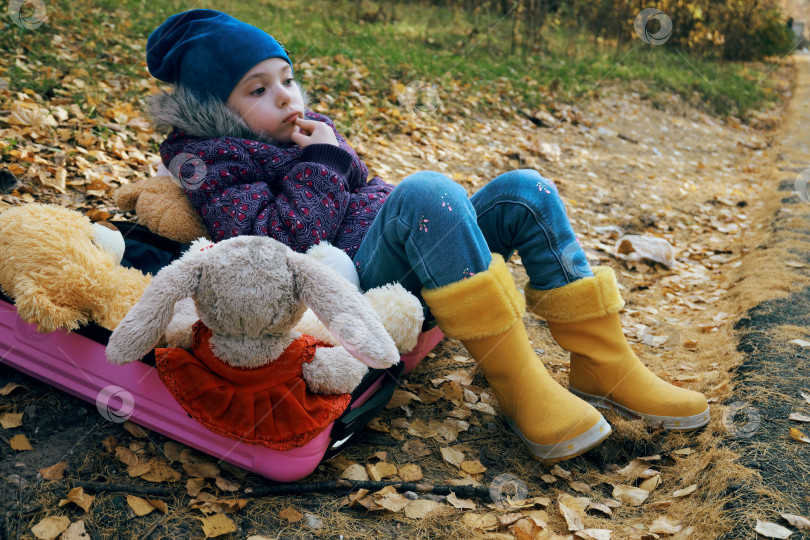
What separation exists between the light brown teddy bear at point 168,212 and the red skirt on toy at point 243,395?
0.69 metres

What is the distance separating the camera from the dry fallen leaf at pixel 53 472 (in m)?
1.56

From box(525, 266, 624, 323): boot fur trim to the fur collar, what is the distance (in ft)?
3.98

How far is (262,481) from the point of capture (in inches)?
Result: 66.1

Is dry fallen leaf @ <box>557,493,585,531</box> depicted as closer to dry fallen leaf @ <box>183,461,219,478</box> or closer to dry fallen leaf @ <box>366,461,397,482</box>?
dry fallen leaf @ <box>366,461,397,482</box>

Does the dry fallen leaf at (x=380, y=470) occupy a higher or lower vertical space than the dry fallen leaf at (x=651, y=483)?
lower

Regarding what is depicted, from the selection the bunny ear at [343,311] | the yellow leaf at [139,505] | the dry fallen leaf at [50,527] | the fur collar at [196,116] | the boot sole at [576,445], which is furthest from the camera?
the fur collar at [196,116]

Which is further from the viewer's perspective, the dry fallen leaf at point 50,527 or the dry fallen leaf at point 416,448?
the dry fallen leaf at point 416,448

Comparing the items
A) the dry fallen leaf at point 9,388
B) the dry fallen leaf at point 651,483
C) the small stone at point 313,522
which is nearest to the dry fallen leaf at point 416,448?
the small stone at point 313,522

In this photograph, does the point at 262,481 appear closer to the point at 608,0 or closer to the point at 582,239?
the point at 582,239

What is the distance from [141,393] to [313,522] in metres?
0.60

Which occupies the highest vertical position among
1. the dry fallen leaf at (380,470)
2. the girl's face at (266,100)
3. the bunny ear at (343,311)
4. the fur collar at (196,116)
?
the girl's face at (266,100)

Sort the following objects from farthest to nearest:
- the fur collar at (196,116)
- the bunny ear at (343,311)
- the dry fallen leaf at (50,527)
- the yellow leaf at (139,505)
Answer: the fur collar at (196,116) < the yellow leaf at (139,505) < the dry fallen leaf at (50,527) < the bunny ear at (343,311)

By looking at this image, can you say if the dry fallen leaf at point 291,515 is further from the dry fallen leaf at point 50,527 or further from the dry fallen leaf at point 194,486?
the dry fallen leaf at point 50,527

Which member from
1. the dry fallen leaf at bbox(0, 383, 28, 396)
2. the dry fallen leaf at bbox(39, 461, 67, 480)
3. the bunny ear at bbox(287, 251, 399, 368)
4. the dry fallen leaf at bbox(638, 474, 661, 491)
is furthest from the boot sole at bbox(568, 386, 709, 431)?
the dry fallen leaf at bbox(0, 383, 28, 396)
